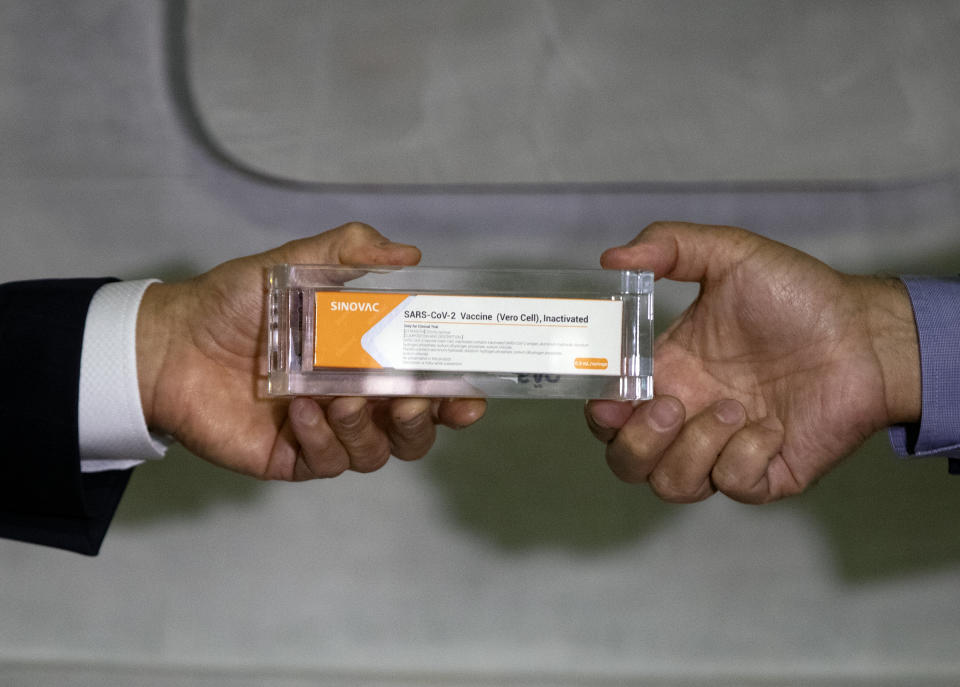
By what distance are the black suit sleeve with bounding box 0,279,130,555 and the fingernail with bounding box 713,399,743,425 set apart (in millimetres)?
569

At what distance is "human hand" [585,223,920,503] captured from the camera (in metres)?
0.74

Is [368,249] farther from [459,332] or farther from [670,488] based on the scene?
[670,488]

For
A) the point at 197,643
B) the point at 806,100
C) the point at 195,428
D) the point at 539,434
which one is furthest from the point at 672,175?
the point at 197,643

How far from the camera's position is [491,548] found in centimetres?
119

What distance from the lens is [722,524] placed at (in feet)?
3.89

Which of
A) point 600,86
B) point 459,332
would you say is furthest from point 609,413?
point 600,86

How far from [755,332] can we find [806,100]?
0.58m

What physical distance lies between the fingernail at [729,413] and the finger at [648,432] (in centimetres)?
3

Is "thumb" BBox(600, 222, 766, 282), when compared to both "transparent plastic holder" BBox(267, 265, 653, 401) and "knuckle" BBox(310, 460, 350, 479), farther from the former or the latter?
"knuckle" BBox(310, 460, 350, 479)

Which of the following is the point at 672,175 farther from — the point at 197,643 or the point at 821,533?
the point at 197,643

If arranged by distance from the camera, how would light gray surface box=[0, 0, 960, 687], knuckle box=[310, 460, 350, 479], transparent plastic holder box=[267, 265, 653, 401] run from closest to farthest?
transparent plastic holder box=[267, 265, 653, 401] → knuckle box=[310, 460, 350, 479] → light gray surface box=[0, 0, 960, 687]

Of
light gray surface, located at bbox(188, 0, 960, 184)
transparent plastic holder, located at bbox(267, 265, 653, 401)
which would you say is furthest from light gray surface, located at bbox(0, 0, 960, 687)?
transparent plastic holder, located at bbox(267, 265, 653, 401)

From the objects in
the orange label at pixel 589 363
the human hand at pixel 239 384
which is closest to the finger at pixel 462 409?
the human hand at pixel 239 384

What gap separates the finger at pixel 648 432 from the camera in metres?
0.73
